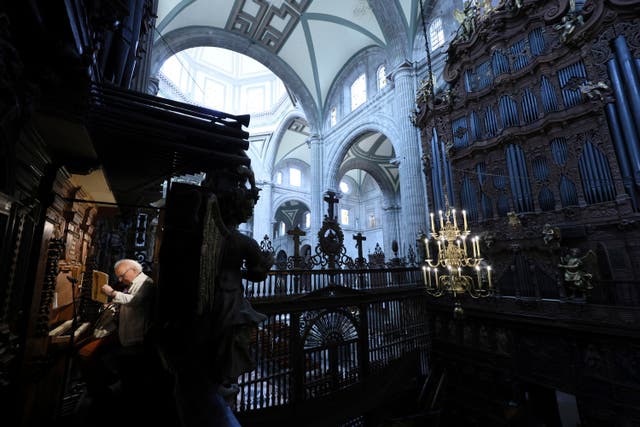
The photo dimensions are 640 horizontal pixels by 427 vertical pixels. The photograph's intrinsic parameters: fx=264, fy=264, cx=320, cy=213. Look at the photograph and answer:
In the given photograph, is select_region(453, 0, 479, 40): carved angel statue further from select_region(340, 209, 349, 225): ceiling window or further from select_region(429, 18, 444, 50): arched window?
select_region(340, 209, 349, 225): ceiling window

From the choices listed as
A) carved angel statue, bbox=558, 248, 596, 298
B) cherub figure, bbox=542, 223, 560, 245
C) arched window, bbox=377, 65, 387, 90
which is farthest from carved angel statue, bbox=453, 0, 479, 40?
→ carved angel statue, bbox=558, 248, 596, 298

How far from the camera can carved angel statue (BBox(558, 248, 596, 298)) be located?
206 inches

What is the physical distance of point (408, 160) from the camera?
1045 centimetres

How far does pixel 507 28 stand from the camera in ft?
25.4

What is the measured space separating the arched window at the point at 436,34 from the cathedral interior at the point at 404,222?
0.14m

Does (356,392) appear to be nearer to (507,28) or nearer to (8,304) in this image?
(8,304)

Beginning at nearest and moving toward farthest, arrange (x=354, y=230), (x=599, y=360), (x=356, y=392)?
1. (x=599, y=360)
2. (x=356, y=392)
3. (x=354, y=230)

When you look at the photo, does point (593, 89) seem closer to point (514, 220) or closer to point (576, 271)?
point (514, 220)

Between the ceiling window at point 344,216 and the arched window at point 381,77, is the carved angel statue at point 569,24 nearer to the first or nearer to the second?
the arched window at point 381,77

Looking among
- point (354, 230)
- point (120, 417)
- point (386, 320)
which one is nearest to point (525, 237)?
point (386, 320)

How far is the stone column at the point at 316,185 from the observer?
1562cm

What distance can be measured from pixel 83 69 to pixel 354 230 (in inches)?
952

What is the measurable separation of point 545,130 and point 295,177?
19259 millimetres

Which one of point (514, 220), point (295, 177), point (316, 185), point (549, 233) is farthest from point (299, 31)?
point (549, 233)
